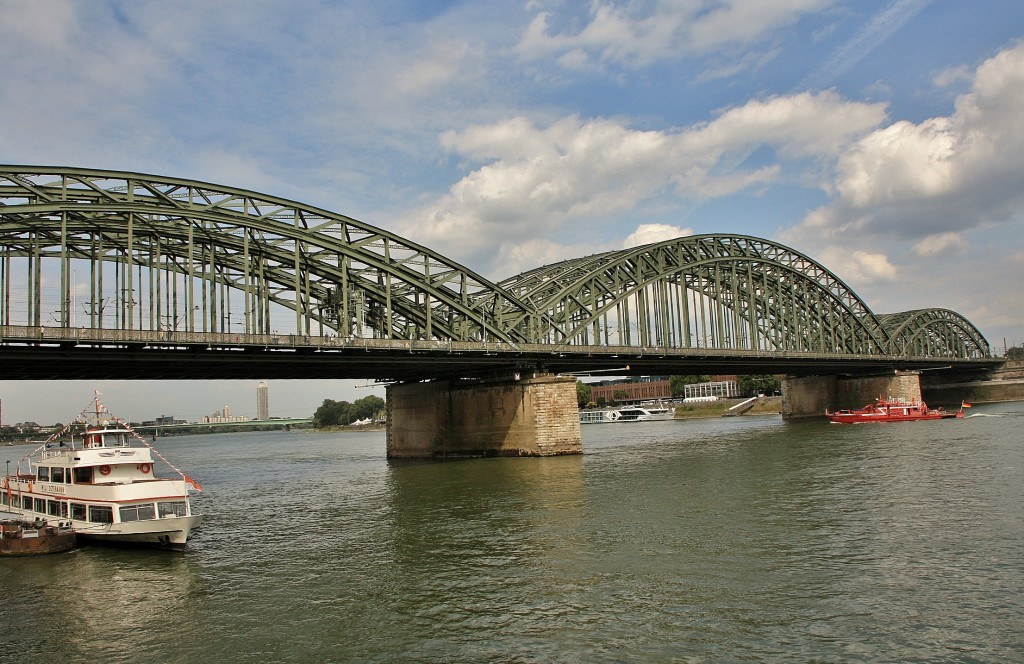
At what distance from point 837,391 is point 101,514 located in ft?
407

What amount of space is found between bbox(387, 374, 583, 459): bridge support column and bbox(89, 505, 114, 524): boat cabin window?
133ft

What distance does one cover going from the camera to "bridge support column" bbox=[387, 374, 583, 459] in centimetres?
6775

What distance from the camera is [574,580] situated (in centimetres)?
2308

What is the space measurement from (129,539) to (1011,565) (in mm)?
30568

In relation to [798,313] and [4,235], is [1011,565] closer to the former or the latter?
[4,235]

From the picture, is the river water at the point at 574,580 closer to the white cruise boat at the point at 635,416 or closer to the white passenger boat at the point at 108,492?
the white passenger boat at the point at 108,492

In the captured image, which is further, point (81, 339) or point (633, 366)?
point (633, 366)

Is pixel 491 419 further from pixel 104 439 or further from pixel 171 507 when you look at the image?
pixel 171 507

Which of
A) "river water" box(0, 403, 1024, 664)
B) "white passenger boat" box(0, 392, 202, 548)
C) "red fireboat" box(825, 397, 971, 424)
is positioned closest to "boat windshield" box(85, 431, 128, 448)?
"white passenger boat" box(0, 392, 202, 548)

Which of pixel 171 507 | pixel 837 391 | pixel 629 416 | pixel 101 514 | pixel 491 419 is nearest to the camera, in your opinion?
pixel 171 507

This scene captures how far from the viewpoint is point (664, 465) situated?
185ft

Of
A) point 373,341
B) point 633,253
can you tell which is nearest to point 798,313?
point 633,253

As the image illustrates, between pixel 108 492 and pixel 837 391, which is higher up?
pixel 837 391

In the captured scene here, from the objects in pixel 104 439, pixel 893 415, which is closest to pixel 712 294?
pixel 893 415
